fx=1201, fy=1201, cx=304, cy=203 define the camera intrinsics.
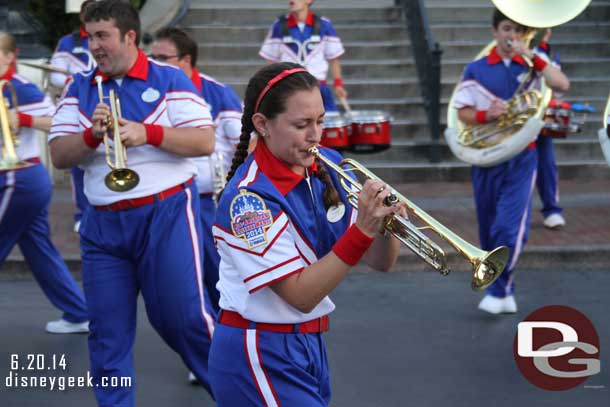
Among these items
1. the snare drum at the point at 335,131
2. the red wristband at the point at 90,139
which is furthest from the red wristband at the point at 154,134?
the snare drum at the point at 335,131

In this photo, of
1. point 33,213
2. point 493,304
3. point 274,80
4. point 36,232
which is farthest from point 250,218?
point 493,304

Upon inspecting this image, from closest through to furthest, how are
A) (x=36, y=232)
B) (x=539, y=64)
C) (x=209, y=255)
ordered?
(x=209, y=255) < (x=36, y=232) < (x=539, y=64)

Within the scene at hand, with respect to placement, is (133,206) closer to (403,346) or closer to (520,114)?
(403,346)

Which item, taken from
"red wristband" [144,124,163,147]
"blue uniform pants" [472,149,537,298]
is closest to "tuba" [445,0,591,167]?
"blue uniform pants" [472,149,537,298]

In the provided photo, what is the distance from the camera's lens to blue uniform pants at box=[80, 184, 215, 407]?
18.0 feet

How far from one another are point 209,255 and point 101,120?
172cm

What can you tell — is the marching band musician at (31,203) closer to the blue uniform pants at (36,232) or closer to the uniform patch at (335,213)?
the blue uniform pants at (36,232)

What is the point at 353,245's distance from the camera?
12.0 feet

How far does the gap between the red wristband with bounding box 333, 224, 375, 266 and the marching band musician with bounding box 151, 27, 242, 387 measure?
3.26m

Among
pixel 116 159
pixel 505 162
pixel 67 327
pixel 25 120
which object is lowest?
pixel 67 327

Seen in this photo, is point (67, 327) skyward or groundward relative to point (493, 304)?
groundward

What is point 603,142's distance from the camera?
545 centimetres

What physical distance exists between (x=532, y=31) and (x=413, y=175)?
199 inches

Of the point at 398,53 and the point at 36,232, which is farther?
the point at 398,53
